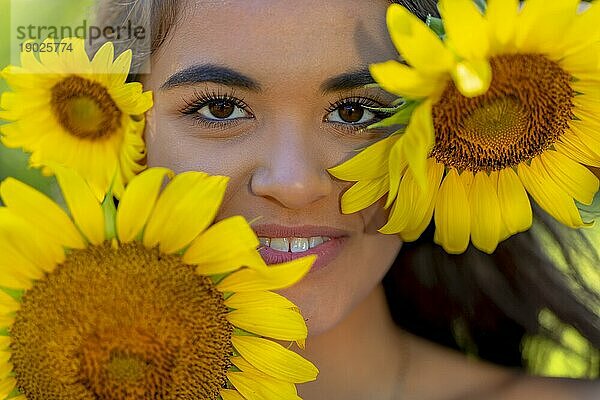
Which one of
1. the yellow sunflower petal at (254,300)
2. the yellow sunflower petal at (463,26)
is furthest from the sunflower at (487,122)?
the yellow sunflower petal at (254,300)

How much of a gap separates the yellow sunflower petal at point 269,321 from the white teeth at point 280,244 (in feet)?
0.22

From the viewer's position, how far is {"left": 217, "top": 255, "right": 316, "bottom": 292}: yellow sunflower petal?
618 mm

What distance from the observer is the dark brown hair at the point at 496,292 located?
87cm

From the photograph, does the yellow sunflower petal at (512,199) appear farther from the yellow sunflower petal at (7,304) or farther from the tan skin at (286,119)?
the yellow sunflower petal at (7,304)

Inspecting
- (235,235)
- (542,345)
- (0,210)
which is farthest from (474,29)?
(542,345)

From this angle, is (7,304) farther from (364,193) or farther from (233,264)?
(364,193)

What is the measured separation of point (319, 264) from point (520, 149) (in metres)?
0.20

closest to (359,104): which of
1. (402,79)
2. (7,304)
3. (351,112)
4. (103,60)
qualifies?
(351,112)

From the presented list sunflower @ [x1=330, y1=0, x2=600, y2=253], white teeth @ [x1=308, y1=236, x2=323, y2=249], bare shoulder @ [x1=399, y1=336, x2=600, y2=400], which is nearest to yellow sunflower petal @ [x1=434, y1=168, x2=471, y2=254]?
sunflower @ [x1=330, y1=0, x2=600, y2=253]

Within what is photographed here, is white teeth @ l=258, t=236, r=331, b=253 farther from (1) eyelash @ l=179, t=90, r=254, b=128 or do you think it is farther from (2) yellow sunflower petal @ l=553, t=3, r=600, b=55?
(2) yellow sunflower petal @ l=553, t=3, r=600, b=55

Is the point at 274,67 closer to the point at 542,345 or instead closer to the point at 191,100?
Result: the point at 191,100

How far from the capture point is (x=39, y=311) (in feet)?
1.97

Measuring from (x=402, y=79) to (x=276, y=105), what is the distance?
128 millimetres

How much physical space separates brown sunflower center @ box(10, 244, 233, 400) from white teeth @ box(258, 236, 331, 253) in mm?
89
